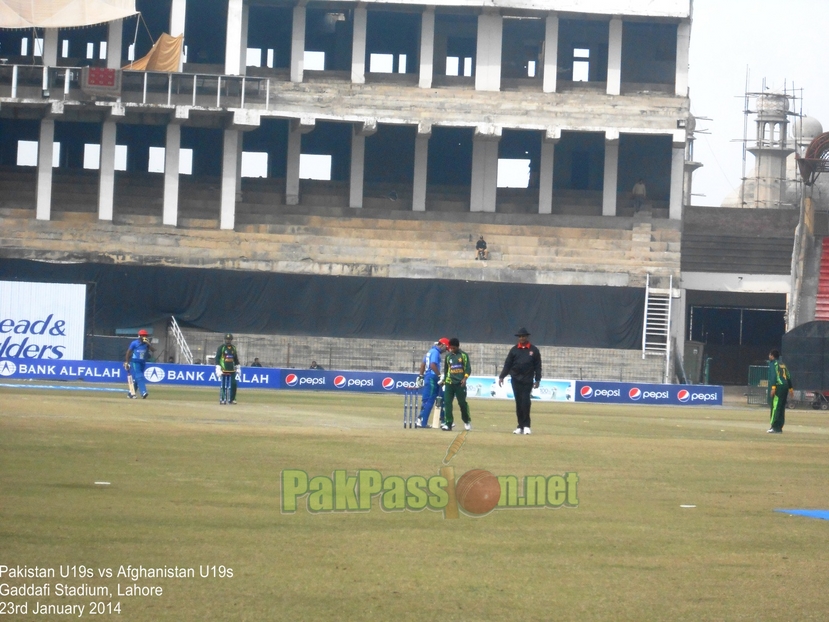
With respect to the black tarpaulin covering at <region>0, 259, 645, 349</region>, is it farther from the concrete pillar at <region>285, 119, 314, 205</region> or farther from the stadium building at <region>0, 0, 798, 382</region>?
Answer: the concrete pillar at <region>285, 119, 314, 205</region>

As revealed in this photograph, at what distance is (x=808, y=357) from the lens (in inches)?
1784

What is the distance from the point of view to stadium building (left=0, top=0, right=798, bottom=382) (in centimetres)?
5162

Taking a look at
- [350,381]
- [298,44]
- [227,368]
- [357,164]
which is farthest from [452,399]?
[298,44]

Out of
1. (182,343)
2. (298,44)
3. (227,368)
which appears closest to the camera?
(227,368)

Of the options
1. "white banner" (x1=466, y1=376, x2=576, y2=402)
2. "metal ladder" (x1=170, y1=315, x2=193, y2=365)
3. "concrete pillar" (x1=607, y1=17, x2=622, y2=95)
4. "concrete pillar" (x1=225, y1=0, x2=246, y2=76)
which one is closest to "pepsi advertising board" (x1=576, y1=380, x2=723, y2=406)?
"white banner" (x1=466, y1=376, x2=576, y2=402)

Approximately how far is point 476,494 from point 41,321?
110 feet

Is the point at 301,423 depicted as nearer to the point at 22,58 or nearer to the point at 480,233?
the point at 480,233

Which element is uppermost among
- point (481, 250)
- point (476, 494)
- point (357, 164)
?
point (357, 164)

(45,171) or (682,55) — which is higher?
(682,55)

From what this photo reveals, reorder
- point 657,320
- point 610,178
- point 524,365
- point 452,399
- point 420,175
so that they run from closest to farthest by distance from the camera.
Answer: point 524,365 → point 452,399 → point 657,320 → point 420,175 → point 610,178

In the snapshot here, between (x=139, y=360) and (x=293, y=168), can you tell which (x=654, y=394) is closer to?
(x=293, y=168)

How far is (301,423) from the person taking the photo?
23.6 metres

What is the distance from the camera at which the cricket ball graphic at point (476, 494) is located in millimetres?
11688

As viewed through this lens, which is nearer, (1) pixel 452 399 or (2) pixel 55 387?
(1) pixel 452 399
